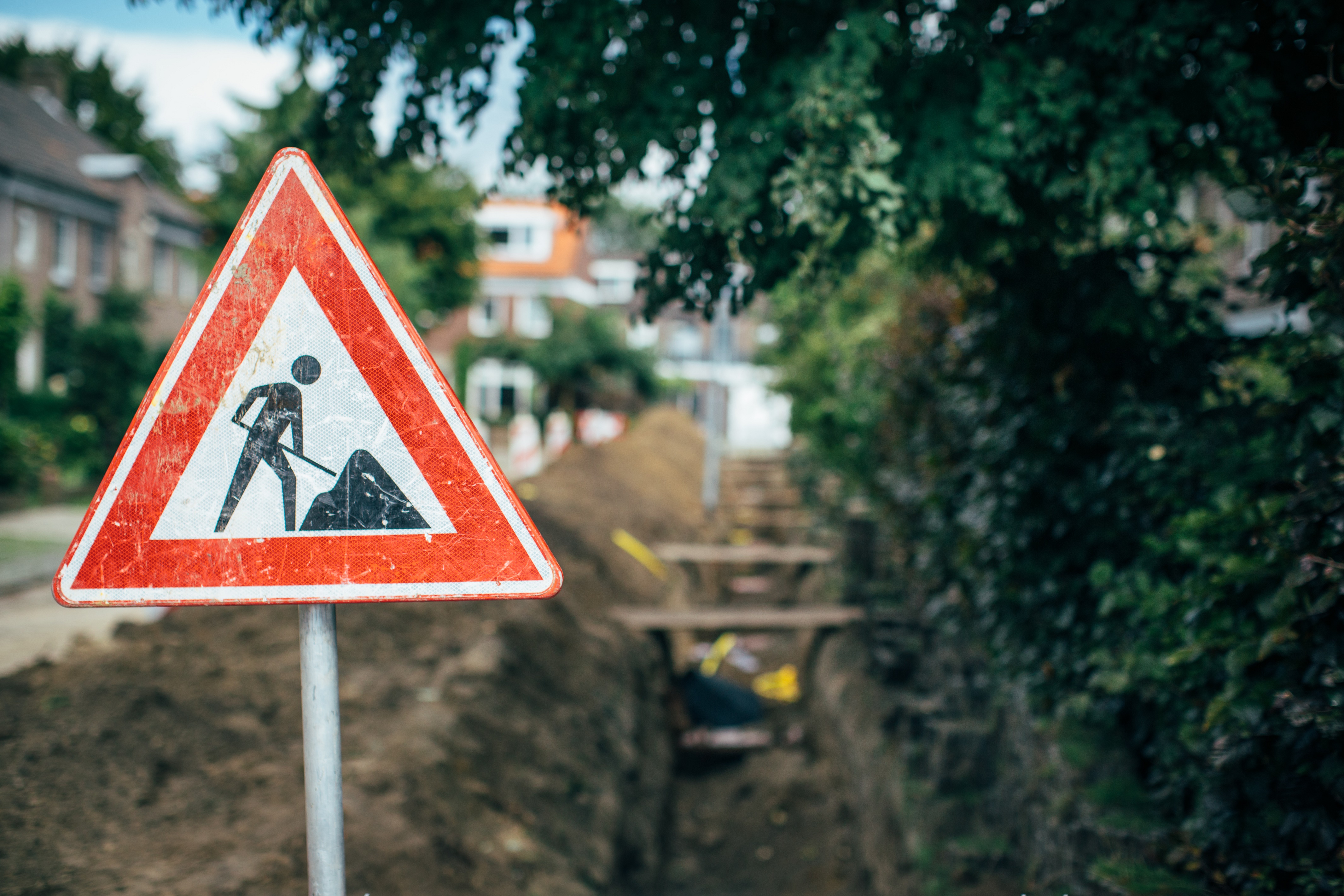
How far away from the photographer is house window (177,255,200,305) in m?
29.6

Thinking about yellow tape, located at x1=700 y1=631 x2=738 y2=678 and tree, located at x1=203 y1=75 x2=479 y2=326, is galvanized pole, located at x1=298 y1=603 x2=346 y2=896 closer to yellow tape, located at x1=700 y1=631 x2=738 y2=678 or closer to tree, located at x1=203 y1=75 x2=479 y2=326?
yellow tape, located at x1=700 y1=631 x2=738 y2=678

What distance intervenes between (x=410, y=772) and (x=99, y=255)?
26.6 m

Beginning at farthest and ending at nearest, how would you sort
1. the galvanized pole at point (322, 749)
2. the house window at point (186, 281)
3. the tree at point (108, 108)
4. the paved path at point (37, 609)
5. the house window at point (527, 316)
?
the tree at point (108, 108)
the house window at point (527, 316)
the house window at point (186, 281)
the paved path at point (37, 609)
the galvanized pole at point (322, 749)

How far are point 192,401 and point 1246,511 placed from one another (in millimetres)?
2757

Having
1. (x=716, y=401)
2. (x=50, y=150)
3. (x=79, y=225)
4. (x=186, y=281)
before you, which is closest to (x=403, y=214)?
(x=79, y=225)

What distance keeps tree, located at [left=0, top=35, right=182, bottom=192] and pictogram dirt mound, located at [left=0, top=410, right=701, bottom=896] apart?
46391 mm

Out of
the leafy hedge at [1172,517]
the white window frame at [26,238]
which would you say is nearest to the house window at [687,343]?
the white window frame at [26,238]

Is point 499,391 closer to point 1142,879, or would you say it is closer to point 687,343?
point 687,343

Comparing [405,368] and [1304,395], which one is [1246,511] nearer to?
[1304,395]

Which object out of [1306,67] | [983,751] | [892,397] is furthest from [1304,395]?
[892,397]

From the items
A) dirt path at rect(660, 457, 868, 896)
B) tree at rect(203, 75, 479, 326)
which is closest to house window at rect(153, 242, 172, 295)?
tree at rect(203, 75, 479, 326)

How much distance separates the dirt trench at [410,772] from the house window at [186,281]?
27.2m

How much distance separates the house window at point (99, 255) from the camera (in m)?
24.3

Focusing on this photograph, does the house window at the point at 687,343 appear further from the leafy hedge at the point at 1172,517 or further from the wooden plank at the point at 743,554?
the leafy hedge at the point at 1172,517
